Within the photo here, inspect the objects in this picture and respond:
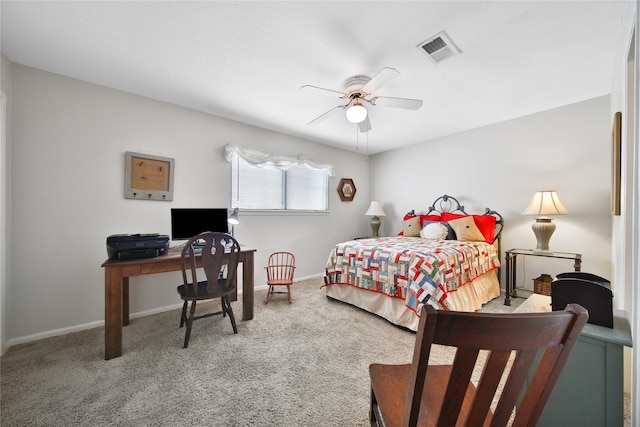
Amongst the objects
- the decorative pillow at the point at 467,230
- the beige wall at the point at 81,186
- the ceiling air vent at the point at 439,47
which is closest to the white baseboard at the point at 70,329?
the beige wall at the point at 81,186

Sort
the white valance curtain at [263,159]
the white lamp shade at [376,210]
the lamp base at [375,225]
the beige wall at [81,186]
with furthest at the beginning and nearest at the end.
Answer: the lamp base at [375,225] < the white lamp shade at [376,210] < the white valance curtain at [263,159] < the beige wall at [81,186]

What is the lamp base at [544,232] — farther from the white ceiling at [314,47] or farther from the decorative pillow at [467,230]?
the white ceiling at [314,47]

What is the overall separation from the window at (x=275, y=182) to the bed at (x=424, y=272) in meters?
1.40

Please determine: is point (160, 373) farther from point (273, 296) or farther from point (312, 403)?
point (273, 296)

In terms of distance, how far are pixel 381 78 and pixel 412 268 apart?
1700 mm

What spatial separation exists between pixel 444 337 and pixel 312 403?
132cm

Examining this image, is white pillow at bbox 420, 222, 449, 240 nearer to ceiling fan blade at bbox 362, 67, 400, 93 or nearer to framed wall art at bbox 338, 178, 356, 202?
framed wall art at bbox 338, 178, 356, 202

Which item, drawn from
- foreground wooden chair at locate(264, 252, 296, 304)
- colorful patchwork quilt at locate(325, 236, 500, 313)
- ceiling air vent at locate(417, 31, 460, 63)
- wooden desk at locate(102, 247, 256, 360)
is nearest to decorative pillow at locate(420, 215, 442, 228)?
colorful patchwork quilt at locate(325, 236, 500, 313)

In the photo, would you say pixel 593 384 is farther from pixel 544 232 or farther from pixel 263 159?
pixel 263 159

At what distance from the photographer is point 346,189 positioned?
4957 millimetres

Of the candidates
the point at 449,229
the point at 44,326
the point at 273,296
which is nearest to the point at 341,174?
the point at 449,229

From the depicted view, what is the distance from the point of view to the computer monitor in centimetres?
272

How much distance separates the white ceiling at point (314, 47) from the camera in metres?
1.63

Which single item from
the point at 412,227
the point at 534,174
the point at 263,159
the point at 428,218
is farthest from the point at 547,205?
the point at 263,159
